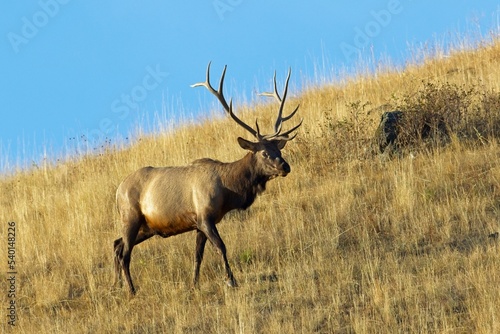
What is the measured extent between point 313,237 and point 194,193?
75.9 inches

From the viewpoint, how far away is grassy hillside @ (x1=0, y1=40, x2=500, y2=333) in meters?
8.66

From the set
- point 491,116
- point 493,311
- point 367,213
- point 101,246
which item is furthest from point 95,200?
point 493,311

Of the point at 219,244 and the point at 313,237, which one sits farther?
the point at 313,237

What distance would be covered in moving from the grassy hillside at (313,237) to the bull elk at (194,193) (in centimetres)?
63

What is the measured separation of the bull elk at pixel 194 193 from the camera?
10117mm

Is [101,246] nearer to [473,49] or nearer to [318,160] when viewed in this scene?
[318,160]

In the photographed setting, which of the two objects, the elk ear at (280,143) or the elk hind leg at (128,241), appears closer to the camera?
the elk hind leg at (128,241)

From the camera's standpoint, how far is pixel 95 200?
540 inches

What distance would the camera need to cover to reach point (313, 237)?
1115 centimetres

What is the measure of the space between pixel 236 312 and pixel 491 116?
715cm

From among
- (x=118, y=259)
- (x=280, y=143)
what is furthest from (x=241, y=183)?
(x=118, y=259)

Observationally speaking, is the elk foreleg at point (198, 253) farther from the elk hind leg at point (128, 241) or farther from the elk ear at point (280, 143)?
the elk ear at point (280, 143)

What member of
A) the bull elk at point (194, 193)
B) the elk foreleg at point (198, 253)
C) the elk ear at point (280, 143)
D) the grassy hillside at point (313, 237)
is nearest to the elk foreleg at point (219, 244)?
the bull elk at point (194, 193)

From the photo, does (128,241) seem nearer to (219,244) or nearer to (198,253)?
(198,253)
